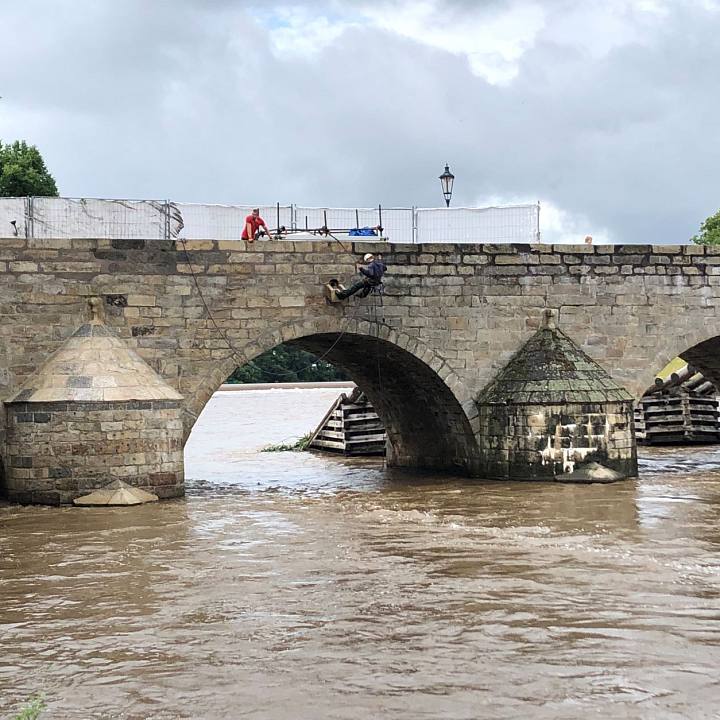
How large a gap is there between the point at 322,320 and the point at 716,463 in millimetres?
8530

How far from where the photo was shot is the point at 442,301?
1761 centimetres

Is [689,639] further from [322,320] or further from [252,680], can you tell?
[322,320]

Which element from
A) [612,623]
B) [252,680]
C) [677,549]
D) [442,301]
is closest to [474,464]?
[442,301]

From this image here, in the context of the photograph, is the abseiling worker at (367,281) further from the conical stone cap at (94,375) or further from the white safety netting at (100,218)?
the conical stone cap at (94,375)

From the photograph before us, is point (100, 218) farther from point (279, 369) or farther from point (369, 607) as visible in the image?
point (279, 369)

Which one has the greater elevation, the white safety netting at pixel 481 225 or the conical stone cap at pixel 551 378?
the white safety netting at pixel 481 225

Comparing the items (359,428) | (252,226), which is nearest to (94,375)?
(252,226)

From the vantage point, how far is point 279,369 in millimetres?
62094

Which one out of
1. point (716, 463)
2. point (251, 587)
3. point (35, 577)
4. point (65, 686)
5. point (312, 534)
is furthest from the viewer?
point (716, 463)

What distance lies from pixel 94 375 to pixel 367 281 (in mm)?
4312

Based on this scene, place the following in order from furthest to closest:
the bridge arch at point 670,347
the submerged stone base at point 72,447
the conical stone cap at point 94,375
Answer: the bridge arch at point 670,347 → the conical stone cap at point 94,375 → the submerged stone base at point 72,447

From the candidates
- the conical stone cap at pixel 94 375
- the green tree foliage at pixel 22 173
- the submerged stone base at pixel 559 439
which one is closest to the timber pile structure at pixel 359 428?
the submerged stone base at pixel 559 439

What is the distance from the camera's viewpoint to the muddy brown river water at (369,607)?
242 inches

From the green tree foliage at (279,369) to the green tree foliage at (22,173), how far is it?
16128mm
